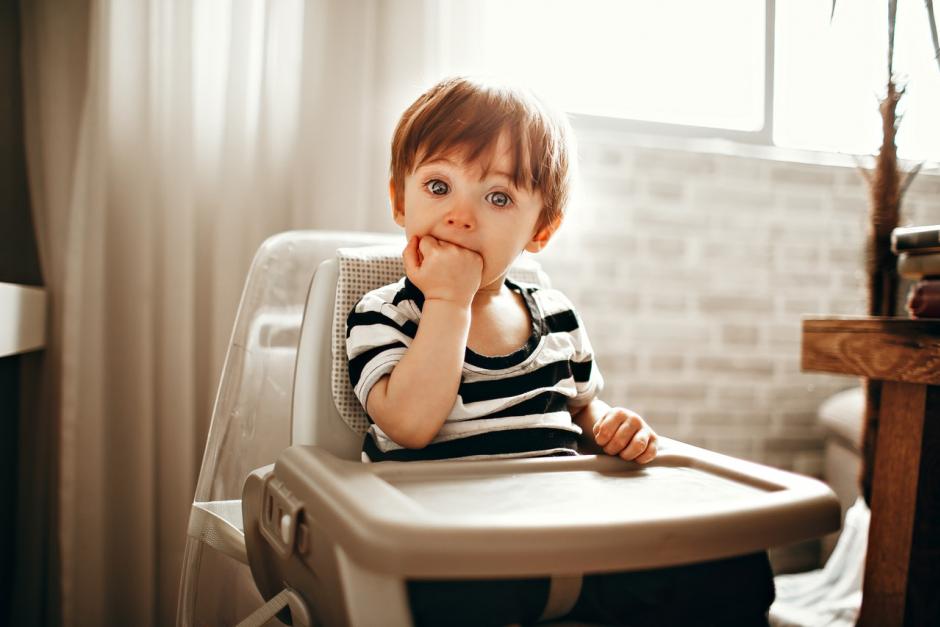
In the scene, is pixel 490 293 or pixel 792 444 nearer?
pixel 490 293

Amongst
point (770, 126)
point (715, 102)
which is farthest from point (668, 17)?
point (770, 126)

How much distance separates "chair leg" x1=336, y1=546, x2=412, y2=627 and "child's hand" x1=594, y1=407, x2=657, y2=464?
1.08 feet

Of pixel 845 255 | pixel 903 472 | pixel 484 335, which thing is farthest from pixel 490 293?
pixel 845 255

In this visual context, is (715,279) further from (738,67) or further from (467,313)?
(467,313)

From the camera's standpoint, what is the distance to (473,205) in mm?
808

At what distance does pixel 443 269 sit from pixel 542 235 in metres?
0.22

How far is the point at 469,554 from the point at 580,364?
0.53 metres

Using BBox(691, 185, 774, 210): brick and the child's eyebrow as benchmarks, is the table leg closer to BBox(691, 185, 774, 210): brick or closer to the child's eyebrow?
the child's eyebrow

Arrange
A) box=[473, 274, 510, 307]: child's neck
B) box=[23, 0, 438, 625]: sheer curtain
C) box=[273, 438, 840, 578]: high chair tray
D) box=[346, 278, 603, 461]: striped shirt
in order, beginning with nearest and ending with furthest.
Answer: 1. box=[273, 438, 840, 578]: high chair tray
2. box=[346, 278, 603, 461]: striped shirt
3. box=[473, 274, 510, 307]: child's neck
4. box=[23, 0, 438, 625]: sheer curtain

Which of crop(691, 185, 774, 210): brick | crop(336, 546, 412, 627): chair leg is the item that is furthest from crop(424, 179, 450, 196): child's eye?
crop(691, 185, 774, 210): brick

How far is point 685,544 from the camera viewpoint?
1.65ft

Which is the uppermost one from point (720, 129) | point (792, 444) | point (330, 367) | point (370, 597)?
point (720, 129)

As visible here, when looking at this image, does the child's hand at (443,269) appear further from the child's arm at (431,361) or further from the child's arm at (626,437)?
the child's arm at (626,437)

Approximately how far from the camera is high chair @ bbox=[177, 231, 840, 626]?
47cm
